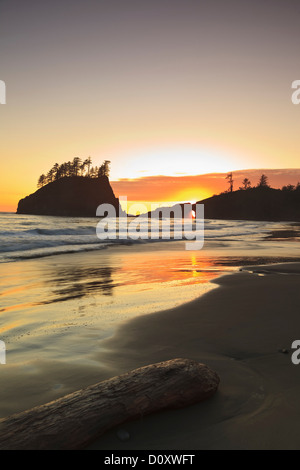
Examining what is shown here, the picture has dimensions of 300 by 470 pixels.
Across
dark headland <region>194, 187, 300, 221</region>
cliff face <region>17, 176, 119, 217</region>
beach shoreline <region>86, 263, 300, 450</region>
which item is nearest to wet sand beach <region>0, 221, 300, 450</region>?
beach shoreline <region>86, 263, 300, 450</region>

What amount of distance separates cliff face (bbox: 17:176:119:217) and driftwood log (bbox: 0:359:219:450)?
120 meters

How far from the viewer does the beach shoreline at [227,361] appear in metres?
2.03

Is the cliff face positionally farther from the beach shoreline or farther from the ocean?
the beach shoreline

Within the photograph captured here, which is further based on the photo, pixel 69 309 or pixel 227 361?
pixel 69 309

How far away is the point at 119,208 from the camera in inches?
5221

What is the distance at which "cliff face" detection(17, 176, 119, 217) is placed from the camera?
12075 centimetres

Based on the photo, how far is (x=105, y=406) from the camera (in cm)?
206

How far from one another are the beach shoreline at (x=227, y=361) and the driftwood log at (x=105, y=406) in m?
0.10

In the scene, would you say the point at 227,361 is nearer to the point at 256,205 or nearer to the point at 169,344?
the point at 169,344

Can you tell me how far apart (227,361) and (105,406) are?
1484 millimetres

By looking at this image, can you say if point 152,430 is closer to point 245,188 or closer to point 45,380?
point 45,380

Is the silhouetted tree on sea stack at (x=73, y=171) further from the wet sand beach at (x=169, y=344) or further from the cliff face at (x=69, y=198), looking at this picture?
the wet sand beach at (x=169, y=344)

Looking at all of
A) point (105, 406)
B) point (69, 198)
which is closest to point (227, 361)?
point (105, 406)
